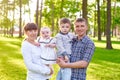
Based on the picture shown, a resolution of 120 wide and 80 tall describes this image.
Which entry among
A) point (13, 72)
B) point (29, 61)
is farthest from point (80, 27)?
point (13, 72)

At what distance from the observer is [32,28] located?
5625mm

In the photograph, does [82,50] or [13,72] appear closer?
[82,50]

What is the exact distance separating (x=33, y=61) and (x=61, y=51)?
483 millimetres

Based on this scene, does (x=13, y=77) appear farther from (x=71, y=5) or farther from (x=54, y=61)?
(x=71, y=5)

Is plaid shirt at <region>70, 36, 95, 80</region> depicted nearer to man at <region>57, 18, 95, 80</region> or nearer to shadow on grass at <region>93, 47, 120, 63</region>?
man at <region>57, 18, 95, 80</region>

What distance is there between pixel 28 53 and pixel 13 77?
8.45 m

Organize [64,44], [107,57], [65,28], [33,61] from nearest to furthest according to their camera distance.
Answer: [33,61] → [64,44] → [65,28] → [107,57]

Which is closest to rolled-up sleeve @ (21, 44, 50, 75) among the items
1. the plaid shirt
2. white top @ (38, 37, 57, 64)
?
white top @ (38, 37, 57, 64)

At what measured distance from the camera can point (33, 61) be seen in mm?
5695

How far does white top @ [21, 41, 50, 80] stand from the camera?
5.62 meters

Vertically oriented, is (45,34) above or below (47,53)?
above

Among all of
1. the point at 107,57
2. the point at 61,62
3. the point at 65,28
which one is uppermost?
the point at 65,28

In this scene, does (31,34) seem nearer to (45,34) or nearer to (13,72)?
(45,34)

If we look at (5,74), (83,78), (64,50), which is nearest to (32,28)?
(64,50)
